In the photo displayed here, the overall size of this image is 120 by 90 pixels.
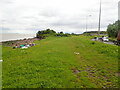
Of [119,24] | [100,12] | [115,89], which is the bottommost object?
[115,89]

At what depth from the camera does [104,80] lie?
757cm

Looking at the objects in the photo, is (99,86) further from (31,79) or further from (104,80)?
(31,79)

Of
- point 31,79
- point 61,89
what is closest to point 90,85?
point 61,89

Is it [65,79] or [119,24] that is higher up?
[119,24]

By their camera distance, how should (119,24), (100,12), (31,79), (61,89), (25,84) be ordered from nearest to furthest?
(61,89) < (25,84) < (31,79) < (100,12) < (119,24)

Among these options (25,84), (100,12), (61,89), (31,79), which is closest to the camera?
(61,89)

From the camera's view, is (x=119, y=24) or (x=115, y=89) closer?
(x=115, y=89)

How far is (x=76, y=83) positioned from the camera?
689cm

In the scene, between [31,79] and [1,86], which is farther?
[31,79]

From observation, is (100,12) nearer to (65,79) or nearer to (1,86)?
(65,79)

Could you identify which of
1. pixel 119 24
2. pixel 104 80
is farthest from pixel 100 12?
pixel 104 80

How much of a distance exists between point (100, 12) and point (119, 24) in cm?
1046

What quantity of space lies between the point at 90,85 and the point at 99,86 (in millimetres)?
562

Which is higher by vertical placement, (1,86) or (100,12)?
(100,12)
